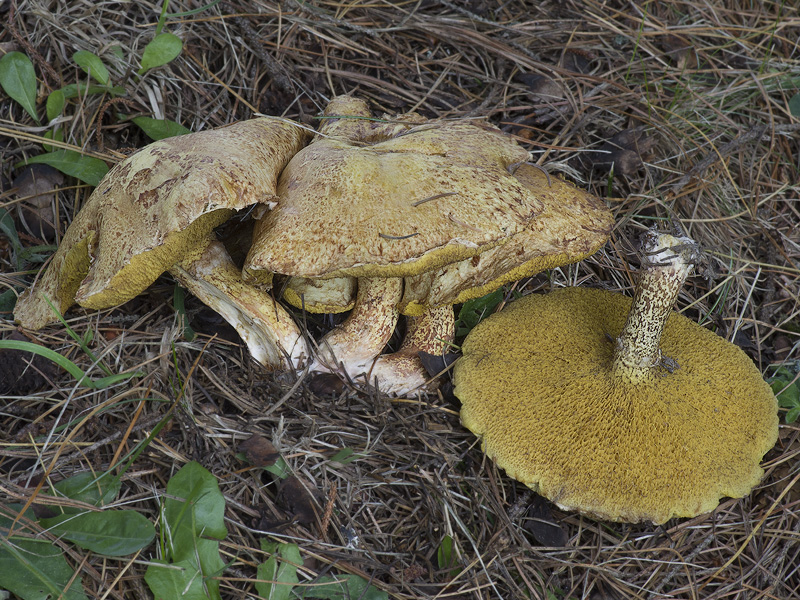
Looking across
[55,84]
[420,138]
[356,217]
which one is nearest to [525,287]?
[420,138]

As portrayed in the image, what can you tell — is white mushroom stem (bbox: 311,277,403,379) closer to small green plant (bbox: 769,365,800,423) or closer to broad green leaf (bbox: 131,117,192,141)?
broad green leaf (bbox: 131,117,192,141)

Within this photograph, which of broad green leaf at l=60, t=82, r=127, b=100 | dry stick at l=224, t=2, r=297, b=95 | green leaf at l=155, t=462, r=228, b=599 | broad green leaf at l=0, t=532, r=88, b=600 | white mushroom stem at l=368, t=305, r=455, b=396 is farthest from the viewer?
dry stick at l=224, t=2, r=297, b=95

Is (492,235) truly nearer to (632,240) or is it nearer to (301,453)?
(301,453)

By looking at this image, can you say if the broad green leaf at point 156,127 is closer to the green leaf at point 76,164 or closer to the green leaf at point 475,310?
the green leaf at point 76,164

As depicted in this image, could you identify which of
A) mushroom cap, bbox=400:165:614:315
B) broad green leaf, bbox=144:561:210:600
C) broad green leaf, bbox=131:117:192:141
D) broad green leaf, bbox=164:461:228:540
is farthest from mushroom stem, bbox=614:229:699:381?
broad green leaf, bbox=131:117:192:141

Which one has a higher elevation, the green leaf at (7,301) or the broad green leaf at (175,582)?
the green leaf at (7,301)

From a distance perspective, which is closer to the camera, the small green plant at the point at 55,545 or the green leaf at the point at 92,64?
the small green plant at the point at 55,545

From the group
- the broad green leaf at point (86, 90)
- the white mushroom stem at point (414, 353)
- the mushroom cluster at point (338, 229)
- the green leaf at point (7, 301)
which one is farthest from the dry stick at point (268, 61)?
the green leaf at point (7, 301)
